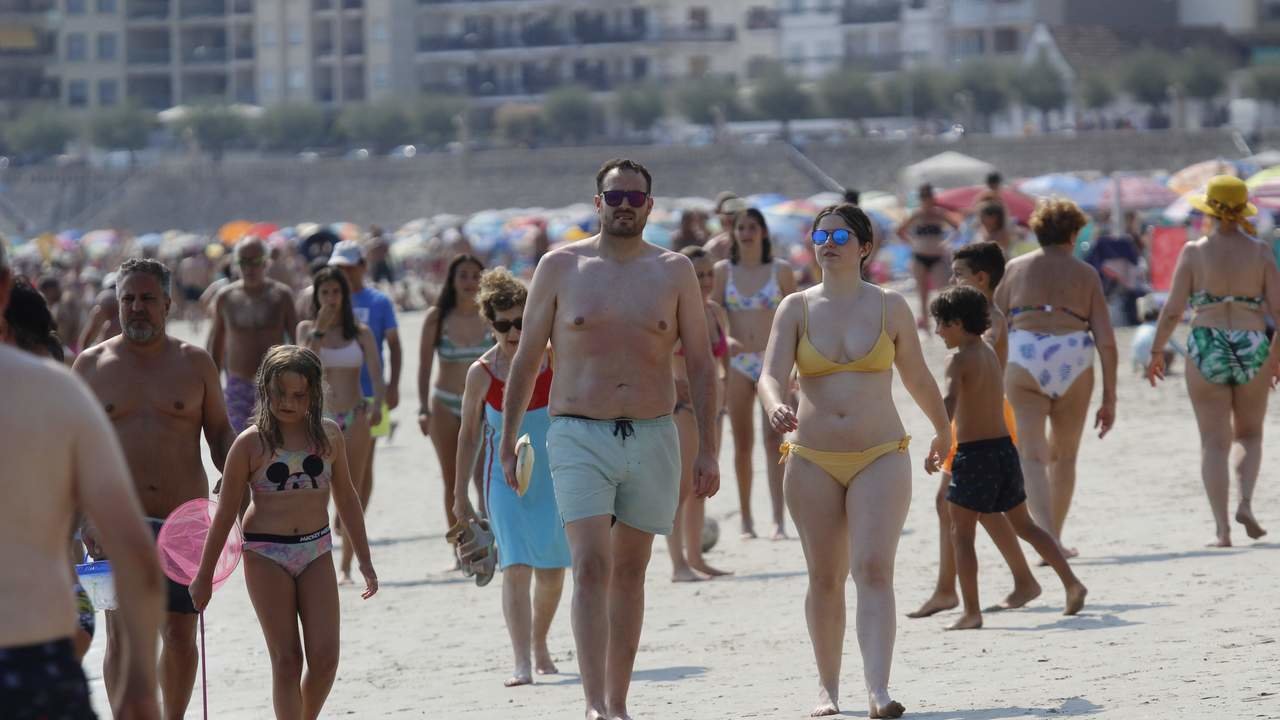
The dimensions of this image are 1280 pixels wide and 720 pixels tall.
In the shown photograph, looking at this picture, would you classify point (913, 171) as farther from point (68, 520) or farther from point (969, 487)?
point (68, 520)

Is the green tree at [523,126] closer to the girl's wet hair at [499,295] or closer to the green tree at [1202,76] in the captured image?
the green tree at [1202,76]

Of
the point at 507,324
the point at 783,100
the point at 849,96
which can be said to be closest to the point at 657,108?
the point at 783,100

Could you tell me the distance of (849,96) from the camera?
86062 mm

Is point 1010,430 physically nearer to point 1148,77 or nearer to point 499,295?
point 499,295

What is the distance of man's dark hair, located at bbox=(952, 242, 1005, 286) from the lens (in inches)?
328

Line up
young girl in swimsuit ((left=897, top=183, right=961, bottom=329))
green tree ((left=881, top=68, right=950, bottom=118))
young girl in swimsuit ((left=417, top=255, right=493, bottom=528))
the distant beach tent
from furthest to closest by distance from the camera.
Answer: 1. green tree ((left=881, top=68, right=950, bottom=118))
2. the distant beach tent
3. young girl in swimsuit ((left=897, top=183, right=961, bottom=329))
4. young girl in swimsuit ((left=417, top=255, right=493, bottom=528))

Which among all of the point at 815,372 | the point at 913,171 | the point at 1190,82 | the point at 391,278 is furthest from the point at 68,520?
the point at 1190,82

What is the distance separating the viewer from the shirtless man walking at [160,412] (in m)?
6.18

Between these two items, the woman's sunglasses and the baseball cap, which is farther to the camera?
the baseball cap

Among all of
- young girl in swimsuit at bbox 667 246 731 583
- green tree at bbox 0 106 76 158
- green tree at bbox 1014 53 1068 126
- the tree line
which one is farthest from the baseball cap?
green tree at bbox 0 106 76 158

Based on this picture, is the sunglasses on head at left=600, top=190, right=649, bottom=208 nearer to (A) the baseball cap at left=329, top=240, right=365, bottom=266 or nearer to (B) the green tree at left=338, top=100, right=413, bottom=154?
(A) the baseball cap at left=329, top=240, right=365, bottom=266

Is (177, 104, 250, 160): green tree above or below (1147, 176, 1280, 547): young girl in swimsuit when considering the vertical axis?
above

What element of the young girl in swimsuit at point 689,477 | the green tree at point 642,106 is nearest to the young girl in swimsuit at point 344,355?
A: the young girl in swimsuit at point 689,477

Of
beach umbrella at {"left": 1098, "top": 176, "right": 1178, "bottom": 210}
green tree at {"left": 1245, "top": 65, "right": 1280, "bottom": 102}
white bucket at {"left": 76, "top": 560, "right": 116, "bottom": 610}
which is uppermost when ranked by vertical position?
green tree at {"left": 1245, "top": 65, "right": 1280, "bottom": 102}
